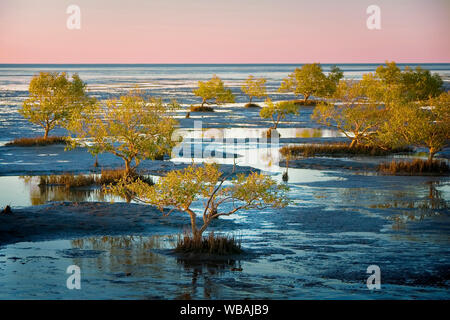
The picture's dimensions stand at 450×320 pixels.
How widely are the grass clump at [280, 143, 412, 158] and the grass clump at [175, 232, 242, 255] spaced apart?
23.7 m

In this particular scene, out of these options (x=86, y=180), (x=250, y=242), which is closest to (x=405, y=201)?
(x=250, y=242)

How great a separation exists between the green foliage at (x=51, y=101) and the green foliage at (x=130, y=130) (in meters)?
14.4

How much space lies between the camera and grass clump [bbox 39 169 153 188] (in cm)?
3102

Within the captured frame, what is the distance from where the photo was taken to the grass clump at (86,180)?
3102cm

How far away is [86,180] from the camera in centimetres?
3158

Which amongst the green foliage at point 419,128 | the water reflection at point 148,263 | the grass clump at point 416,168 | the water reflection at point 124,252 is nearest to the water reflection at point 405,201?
the grass clump at point 416,168

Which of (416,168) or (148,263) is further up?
(416,168)

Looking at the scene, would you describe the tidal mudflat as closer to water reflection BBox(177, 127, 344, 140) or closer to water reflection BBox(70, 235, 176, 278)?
water reflection BBox(70, 235, 176, 278)

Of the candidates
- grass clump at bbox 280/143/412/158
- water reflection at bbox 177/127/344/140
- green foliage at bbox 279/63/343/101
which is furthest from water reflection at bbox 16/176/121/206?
green foliage at bbox 279/63/343/101

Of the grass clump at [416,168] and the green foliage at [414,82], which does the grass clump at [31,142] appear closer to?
the grass clump at [416,168]

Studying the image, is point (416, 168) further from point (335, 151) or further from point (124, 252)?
point (124, 252)

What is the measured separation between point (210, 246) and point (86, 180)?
13.7 metres
